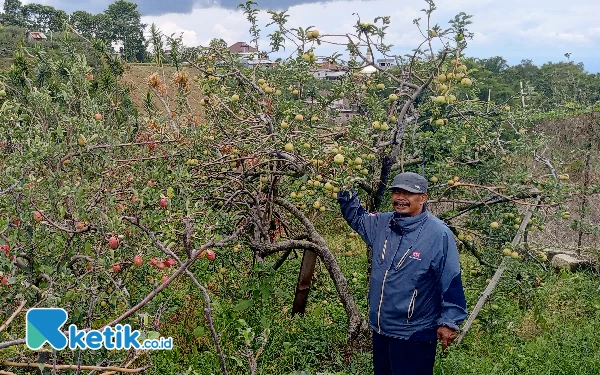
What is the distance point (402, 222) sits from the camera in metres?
2.97

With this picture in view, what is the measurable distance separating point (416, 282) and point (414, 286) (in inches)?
1.0

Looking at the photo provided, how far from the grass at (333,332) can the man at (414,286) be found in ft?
2.78

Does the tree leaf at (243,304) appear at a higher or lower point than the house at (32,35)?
lower

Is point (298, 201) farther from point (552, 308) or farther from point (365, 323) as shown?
point (552, 308)

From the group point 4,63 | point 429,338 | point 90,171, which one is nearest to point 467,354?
point 429,338

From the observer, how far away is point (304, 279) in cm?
450

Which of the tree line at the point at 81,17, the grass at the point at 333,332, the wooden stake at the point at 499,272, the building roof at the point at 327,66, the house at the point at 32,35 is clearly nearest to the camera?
the building roof at the point at 327,66

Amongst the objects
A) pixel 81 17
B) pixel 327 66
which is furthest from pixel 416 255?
pixel 81 17

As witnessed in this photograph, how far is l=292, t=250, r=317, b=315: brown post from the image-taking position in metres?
4.42

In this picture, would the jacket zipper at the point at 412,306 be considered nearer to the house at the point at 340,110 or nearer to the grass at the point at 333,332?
the grass at the point at 333,332

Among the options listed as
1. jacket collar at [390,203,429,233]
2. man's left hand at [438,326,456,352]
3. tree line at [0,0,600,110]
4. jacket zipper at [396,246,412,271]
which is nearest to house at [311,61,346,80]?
jacket collar at [390,203,429,233]

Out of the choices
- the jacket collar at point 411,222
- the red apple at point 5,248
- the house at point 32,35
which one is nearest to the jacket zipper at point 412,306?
the jacket collar at point 411,222

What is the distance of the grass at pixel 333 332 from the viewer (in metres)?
3.87

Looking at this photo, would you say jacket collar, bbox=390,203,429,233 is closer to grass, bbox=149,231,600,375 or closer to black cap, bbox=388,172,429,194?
black cap, bbox=388,172,429,194
